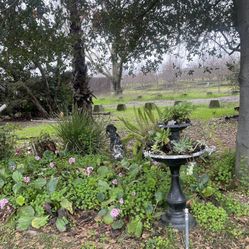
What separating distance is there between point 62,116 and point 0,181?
1795 millimetres

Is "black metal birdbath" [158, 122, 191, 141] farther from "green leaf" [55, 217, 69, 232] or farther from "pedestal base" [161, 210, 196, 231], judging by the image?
"green leaf" [55, 217, 69, 232]

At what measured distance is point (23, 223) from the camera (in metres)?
3.06

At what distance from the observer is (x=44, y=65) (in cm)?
1305

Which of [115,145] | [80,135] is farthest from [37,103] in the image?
[115,145]

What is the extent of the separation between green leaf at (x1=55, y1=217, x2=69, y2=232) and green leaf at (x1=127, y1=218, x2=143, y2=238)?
0.57m

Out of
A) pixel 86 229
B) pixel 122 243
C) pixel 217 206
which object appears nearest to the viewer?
pixel 122 243

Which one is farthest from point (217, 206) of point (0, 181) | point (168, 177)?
point (0, 181)

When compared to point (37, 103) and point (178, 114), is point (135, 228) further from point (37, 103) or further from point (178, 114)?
point (37, 103)

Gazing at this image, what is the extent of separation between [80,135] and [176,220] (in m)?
2.36

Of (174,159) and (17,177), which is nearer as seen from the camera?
(174,159)

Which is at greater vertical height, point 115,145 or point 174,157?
point 174,157

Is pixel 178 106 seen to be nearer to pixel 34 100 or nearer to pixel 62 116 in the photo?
pixel 62 116

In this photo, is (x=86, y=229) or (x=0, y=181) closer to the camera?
(x=86, y=229)

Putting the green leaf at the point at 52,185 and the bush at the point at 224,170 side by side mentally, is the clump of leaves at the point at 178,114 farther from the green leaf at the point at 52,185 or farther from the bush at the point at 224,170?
the green leaf at the point at 52,185
